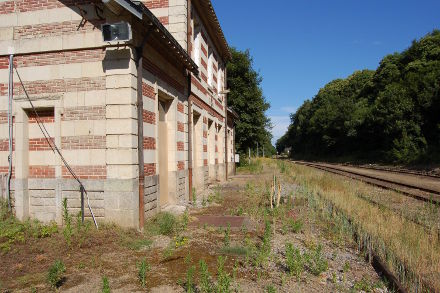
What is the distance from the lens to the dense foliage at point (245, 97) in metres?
29.0

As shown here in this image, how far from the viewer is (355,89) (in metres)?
65.2

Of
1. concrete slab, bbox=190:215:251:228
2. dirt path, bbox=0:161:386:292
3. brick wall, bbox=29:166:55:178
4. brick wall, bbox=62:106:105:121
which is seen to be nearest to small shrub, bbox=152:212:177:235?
dirt path, bbox=0:161:386:292

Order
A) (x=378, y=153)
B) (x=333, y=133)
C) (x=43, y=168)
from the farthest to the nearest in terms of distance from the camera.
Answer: (x=333, y=133), (x=378, y=153), (x=43, y=168)

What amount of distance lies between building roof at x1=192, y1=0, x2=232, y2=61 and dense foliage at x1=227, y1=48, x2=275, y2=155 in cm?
975

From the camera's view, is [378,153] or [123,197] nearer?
[123,197]

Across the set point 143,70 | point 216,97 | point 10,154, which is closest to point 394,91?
point 216,97

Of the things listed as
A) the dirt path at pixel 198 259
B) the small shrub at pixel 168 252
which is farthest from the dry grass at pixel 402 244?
the small shrub at pixel 168 252

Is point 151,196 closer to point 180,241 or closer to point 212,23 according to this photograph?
point 180,241

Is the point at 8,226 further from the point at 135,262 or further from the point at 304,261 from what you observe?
the point at 304,261

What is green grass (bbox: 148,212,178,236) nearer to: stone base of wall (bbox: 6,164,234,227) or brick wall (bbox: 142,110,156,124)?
stone base of wall (bbox: 6,164,234,227)

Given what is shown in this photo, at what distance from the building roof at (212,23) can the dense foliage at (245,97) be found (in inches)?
384

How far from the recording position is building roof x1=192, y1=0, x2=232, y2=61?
12805 millimetres

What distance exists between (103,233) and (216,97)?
12352mm

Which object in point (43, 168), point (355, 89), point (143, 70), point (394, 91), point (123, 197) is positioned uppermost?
point (355, 89)
